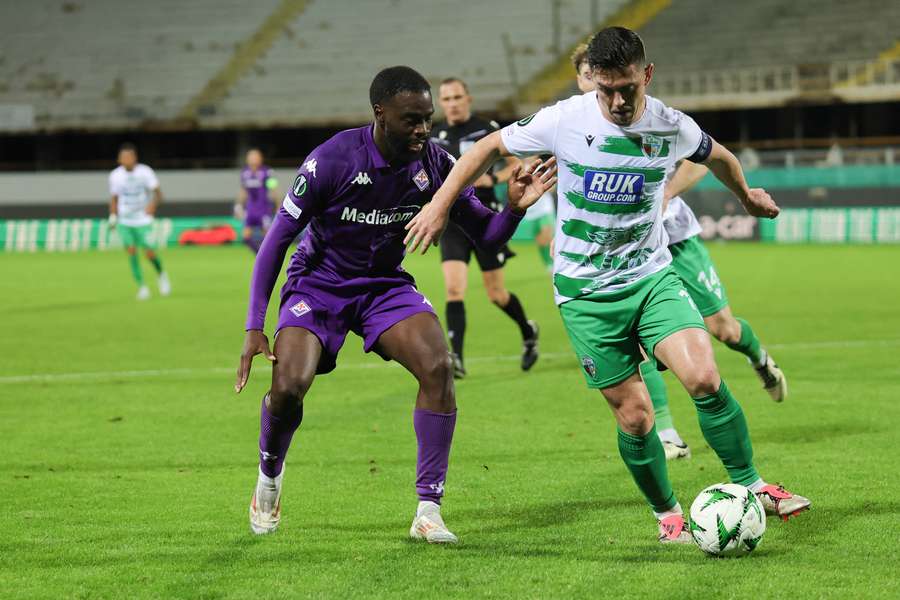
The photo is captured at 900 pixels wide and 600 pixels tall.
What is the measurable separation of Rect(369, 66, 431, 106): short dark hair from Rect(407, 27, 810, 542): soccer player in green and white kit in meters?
0.39

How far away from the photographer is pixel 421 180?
5758mm

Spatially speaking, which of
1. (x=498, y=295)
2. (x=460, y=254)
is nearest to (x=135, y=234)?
(x=498, y=295)

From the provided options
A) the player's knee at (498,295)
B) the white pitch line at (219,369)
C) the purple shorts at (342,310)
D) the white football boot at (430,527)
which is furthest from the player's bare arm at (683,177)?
the white pitch line at (219,369)

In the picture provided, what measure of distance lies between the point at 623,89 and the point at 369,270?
4.98 feet

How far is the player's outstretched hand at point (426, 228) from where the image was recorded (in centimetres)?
509

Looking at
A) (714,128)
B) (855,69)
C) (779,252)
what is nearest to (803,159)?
(779,252)

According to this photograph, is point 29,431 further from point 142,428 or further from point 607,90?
point 607,90

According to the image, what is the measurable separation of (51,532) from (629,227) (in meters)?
2.95

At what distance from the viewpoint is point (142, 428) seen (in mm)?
8867

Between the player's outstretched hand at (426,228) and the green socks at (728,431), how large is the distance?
1.32 metres

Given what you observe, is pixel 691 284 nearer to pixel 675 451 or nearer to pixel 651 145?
pixel 675 451

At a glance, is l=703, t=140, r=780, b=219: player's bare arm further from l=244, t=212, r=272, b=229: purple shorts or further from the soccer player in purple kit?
l=244, t=212, r=272, b=229: purple shorts

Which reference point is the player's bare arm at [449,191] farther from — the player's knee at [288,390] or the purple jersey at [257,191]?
the purple jersey at [257,191]

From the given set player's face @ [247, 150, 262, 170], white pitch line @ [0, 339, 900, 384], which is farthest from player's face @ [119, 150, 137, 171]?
white pitch line @ [0, 339, 900, 384]
